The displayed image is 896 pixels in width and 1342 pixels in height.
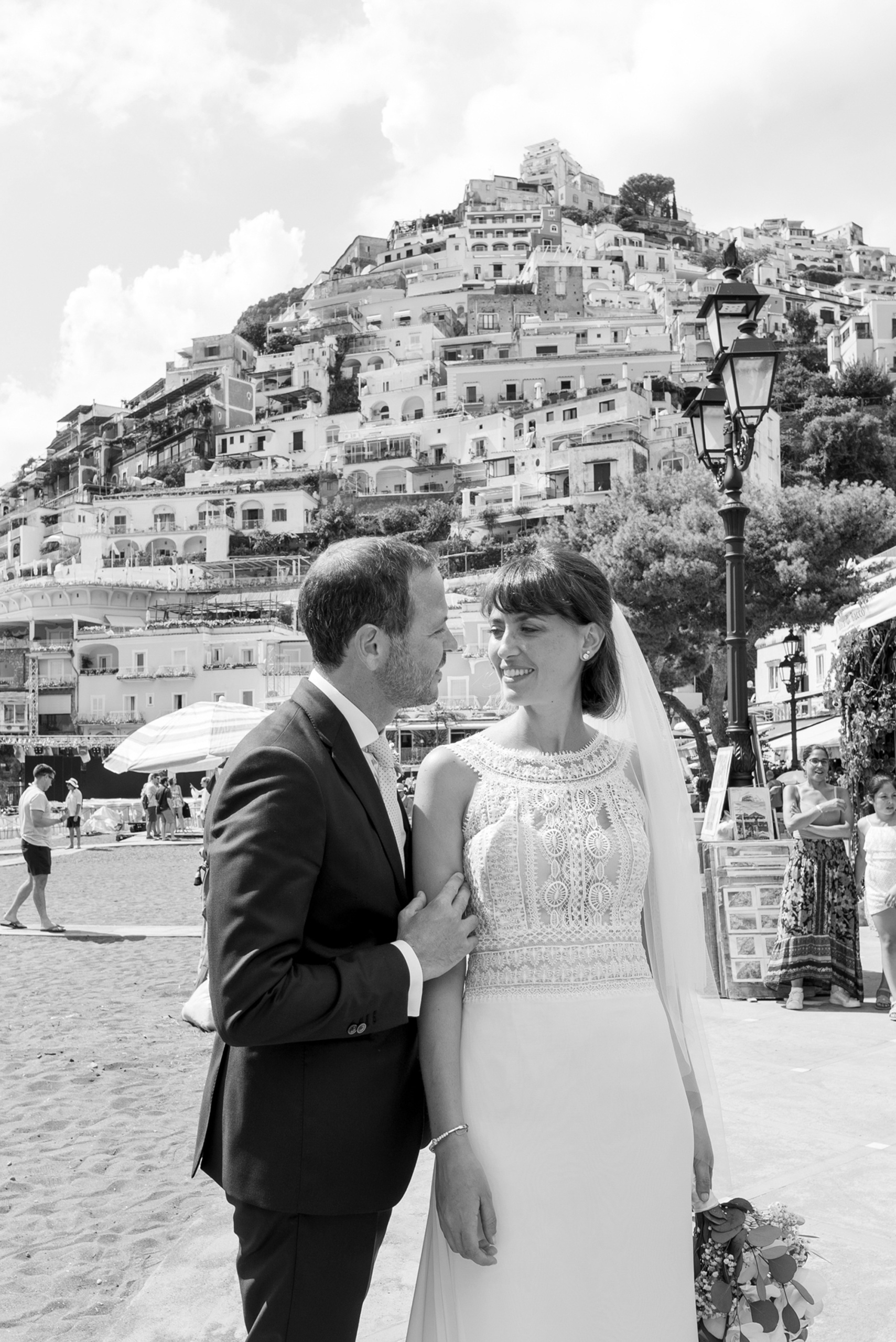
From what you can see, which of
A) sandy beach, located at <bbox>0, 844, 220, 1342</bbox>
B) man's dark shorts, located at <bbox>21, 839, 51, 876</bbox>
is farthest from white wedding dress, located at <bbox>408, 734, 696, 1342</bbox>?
man's dark shorts, located at <bbox>21, 839, 51, 876</bbox>

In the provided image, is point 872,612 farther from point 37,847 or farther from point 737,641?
point 37,847

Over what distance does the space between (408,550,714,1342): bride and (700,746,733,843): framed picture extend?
579cm

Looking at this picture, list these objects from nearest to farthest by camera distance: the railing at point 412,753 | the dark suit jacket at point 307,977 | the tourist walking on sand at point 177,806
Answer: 1. the dark suit jacket at point 307,977
2. the tourist walking on sand at point 177,806
3. the railing at point 412,753

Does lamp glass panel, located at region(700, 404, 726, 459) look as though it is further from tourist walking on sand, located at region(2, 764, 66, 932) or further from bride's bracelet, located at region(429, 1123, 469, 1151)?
tourist walking on sand, located at region(2, 764, 66, 932)

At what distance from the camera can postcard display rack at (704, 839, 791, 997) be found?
7852 millimetres

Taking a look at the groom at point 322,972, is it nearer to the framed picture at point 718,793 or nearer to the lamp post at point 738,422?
the lamp post at point 738,422

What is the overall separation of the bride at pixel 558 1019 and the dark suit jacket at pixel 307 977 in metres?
0.19

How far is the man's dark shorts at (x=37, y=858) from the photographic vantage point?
1209 cm

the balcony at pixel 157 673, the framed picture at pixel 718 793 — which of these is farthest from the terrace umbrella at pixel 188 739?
the balcony at pixel 157 673

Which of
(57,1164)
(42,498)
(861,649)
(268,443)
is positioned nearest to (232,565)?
(268,443)

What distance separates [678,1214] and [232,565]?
2838 inches

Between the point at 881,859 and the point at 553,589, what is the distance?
5.67m

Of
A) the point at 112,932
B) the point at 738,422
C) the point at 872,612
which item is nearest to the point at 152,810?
the point at 112,932

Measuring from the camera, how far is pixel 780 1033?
21.9 feet
